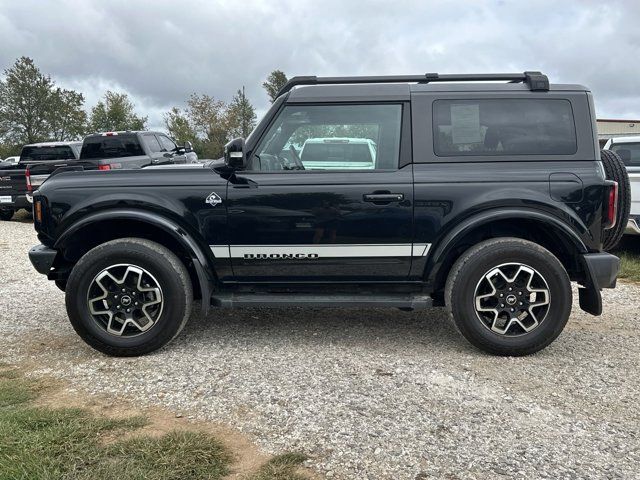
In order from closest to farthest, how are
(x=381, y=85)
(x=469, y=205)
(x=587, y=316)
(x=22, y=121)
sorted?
(x=469, y=205) < (x=381, y=85) < (x=587, y=316) < (x=22, y=121)

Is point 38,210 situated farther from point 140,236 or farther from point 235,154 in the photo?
point 235,154

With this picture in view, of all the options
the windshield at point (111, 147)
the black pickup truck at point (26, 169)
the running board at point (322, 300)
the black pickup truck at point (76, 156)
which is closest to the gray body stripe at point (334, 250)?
the running board at point (322, 300)

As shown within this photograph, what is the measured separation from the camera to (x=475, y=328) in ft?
12.2

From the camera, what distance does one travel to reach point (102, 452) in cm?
252

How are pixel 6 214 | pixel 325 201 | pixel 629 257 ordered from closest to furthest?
1. pixel 325 201
2. pixel 629 257
3. pixel 6 214

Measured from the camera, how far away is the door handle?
3712mm

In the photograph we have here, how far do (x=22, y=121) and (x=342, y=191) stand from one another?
150 ft

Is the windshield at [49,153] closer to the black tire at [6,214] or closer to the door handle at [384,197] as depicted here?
the black tire at [6,214]

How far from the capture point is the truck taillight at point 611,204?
143 inches

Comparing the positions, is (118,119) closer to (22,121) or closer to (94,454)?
(22,121)

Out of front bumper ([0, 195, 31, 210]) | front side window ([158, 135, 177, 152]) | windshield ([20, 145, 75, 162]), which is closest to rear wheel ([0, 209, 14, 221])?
front bumper ([0, 195, 31, 210])

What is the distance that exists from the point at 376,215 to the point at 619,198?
1847 millimetres

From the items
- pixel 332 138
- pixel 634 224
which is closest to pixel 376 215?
pixel 332 138

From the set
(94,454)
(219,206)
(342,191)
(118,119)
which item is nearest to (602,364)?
(342,191)
